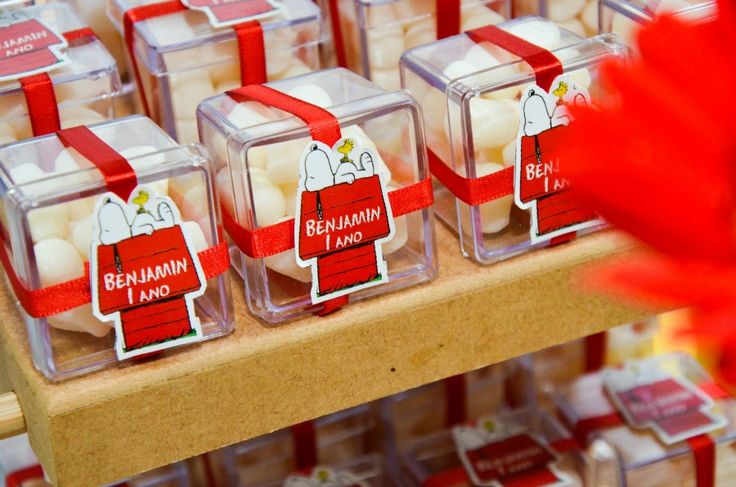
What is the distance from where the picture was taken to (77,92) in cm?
118

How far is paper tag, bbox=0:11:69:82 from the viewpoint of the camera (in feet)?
3.81

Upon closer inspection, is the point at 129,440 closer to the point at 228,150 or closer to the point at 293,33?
the point at 228,150

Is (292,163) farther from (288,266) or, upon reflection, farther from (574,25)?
(574,25)

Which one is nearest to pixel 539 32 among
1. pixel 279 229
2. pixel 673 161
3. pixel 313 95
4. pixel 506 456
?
pixel 313 95

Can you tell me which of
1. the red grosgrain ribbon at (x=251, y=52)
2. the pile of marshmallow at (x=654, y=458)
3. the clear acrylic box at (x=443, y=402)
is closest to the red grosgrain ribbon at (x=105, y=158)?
the red grosgrain ribbon at (x=251, y=52)

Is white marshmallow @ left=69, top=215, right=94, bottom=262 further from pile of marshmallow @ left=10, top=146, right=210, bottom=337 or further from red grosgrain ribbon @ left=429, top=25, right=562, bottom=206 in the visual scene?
red grosgrain ribbon @ left=429, top=25, right=562, bottom=206

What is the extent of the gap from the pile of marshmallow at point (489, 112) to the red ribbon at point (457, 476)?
1.62 feet

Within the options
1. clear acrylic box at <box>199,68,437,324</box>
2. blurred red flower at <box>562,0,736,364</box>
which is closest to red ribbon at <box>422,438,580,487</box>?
clear acrylic box at <box>199,68,437,324</box>

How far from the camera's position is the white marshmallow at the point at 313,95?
1067 mm

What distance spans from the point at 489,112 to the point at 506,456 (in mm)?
624

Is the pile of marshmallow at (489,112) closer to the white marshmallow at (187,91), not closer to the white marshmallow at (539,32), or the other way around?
the white marshmallow at (539,32)

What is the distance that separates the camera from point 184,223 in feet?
3.16

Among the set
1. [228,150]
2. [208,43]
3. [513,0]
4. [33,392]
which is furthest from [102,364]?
[513,0]

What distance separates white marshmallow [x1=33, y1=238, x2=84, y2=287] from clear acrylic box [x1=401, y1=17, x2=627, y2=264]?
406 millimetres
